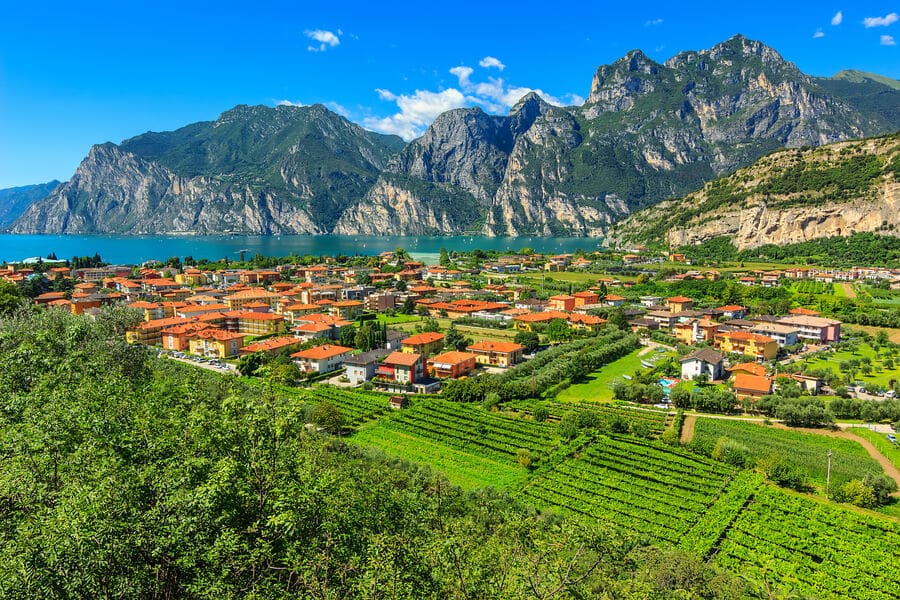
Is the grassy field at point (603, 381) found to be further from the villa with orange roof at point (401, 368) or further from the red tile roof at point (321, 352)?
the red tile roof at point (321, 352)

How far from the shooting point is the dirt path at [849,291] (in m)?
57.5

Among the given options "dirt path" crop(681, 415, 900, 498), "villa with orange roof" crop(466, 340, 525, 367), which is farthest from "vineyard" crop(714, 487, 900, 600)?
"villa with orange roof" crop(466, 340, 525, 367)

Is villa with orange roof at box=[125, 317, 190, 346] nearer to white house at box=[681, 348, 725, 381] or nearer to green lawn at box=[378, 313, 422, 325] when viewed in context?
green lawn at box=[378, 313, 422, 325]

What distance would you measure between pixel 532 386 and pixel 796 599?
62.2 ft

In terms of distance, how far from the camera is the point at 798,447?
22938 mm

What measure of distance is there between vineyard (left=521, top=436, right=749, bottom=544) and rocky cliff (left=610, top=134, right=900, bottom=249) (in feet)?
291

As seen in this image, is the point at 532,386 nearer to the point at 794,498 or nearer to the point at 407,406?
the point at 407,406

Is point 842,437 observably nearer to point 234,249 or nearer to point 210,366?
point 210,366

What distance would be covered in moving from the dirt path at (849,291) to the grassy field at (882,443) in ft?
125

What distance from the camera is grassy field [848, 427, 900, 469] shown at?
2198 cm

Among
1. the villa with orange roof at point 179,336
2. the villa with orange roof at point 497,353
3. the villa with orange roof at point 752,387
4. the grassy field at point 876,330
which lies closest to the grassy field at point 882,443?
the villa with orange roof at point 752,387

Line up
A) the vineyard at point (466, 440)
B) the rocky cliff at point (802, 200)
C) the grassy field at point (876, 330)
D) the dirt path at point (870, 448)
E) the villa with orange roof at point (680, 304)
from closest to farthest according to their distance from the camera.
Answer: the dirt path at point (870, 448) < the vineyard at point (466, 440) < the grassy field at point (876, 330) < the villa with orange roof at point (680, 304) < the rocky cliff at point (802, 200)

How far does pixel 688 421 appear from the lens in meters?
27.0

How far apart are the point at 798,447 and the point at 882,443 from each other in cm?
394
